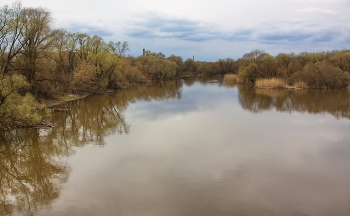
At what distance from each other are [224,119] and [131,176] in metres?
9.73

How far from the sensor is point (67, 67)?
30.2m

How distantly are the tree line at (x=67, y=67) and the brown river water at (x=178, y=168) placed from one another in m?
2.15

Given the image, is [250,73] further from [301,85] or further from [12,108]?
[12,108]

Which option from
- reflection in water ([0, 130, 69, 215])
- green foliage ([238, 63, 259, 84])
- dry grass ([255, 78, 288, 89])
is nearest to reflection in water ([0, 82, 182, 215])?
reflection in water ([0, 130, 69, 215])

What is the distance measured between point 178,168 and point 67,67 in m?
25.1

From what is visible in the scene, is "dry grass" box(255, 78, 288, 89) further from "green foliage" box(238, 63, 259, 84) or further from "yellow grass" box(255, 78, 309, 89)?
"green foliage" box(238, 63, 259, 84)

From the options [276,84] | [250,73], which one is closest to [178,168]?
[276,84]

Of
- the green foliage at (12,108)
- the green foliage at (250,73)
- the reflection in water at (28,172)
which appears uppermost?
the green foliage at (250,73)

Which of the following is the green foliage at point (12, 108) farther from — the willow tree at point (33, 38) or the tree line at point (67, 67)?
the willow tree at point (33, 38)

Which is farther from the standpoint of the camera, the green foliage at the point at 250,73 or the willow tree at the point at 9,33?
the green foliage at the point at 250,73

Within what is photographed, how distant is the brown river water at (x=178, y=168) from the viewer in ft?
22.9

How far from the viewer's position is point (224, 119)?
17.1 m

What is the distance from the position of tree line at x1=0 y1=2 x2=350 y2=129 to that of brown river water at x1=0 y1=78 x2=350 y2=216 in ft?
7.05

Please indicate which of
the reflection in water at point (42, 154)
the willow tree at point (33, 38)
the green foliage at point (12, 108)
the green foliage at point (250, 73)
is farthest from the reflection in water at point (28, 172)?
the green foliage at point (250, 73)
